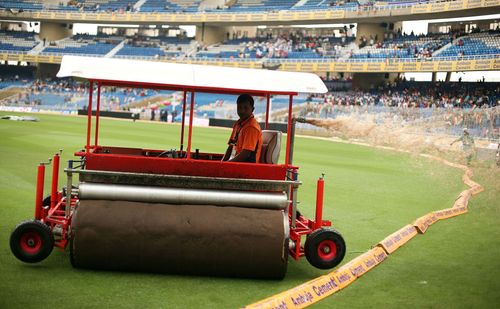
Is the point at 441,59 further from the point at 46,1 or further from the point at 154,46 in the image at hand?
the point at 46,1

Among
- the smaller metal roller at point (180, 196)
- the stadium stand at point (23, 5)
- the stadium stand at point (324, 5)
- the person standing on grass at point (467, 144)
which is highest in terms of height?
the stadium stand at point (23, 5)

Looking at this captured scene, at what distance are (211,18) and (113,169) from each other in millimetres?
62173

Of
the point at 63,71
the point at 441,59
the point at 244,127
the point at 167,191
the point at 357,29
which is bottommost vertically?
the point at 167,191

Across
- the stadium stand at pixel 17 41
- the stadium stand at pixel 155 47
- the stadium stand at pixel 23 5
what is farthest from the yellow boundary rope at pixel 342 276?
the stadium stand at pixel 23 5

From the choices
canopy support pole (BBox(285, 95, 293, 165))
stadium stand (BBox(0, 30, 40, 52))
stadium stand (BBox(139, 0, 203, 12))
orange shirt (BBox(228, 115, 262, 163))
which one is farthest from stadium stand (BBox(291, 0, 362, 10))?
orange shirt (BBox(228, 115, 262, 163))

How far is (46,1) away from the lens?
8000 centimetres

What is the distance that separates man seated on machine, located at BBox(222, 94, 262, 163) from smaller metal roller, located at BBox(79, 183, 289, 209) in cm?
58

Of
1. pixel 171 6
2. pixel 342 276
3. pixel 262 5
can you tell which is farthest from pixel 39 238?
pixel 171 6

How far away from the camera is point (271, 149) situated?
7.89m

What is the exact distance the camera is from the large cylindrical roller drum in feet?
21.9

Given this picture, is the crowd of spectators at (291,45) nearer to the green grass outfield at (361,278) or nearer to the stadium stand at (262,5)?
the stadium stand at (262,5)

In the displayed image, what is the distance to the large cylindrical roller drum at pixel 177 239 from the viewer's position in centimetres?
666

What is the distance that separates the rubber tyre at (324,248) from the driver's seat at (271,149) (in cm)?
108

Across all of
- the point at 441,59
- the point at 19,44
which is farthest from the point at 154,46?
the point at 441,59
